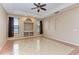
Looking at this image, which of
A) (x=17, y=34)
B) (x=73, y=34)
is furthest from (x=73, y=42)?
(x=17, y=34)

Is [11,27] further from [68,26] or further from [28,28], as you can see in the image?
[68,26]

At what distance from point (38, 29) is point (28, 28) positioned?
64.6 inches

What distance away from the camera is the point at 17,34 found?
11.8m

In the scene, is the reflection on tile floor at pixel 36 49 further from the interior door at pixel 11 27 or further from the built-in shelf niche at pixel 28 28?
the built-in shelf niche at pixel 28 28

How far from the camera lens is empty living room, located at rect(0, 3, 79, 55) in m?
5.60

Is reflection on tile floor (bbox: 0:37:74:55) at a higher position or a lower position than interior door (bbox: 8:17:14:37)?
lower

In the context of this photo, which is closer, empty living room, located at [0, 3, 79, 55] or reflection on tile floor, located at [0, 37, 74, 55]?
reflection on tile floor, located at [0, 37, 74, 55]

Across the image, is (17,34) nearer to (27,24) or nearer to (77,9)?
(27,24)

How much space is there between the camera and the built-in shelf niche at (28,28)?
42.1 ft

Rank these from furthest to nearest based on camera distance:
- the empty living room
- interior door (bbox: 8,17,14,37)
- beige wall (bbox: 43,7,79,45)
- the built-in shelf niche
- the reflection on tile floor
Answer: the built-in shelf niche
interior door (bbox: 8,17,14,37)
beige wall (bbox: 43,7,79,45)
the empty living room
the reflection on tile floor

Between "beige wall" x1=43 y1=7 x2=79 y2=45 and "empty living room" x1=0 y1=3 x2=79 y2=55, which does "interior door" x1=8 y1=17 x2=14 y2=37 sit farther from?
"beige wall" x1=43 y1=7 x2=79 y2=45

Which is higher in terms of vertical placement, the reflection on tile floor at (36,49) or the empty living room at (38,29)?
the empty living room at (38,29)

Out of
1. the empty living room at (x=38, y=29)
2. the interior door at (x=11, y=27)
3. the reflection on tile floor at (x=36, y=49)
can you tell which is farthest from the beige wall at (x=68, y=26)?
the interior door at (x=11, y=27)

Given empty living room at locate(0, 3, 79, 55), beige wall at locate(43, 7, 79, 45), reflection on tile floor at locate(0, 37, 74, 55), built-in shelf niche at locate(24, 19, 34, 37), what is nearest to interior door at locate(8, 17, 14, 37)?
empty living room at locate(0, 3, 79, 55)
